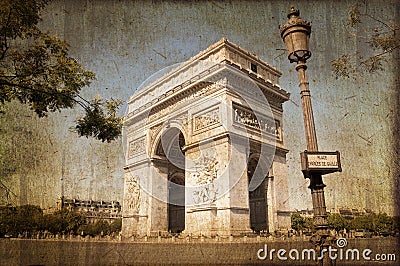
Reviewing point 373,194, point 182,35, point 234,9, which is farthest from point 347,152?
point 182,35

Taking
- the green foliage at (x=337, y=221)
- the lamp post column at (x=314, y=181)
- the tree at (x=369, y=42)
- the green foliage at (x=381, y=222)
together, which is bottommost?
the green foliage at (x=337, y=221)

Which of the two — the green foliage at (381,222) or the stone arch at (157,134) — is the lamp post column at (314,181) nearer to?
the green foliage at (381,222)

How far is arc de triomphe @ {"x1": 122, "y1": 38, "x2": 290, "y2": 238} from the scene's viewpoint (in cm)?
1419

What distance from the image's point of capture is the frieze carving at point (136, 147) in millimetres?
19586

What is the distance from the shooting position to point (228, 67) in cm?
1472

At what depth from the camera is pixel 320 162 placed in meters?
4.32

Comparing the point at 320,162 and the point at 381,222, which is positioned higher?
the point at 320,162

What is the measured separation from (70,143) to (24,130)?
1.07 metres

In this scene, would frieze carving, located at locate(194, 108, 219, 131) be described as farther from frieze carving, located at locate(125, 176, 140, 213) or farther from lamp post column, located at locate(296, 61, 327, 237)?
lamp post column, located at locate(296, 61, 327, 237)

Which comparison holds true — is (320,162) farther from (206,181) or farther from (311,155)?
(206,181)

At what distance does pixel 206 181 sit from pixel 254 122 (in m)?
3.70

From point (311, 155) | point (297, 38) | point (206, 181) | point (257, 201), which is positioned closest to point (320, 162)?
point (311, 155)

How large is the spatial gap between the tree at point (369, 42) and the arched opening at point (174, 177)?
12528 mm

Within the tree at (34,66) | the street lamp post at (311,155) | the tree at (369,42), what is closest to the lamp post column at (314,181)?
the street lamp post at (311,155)
